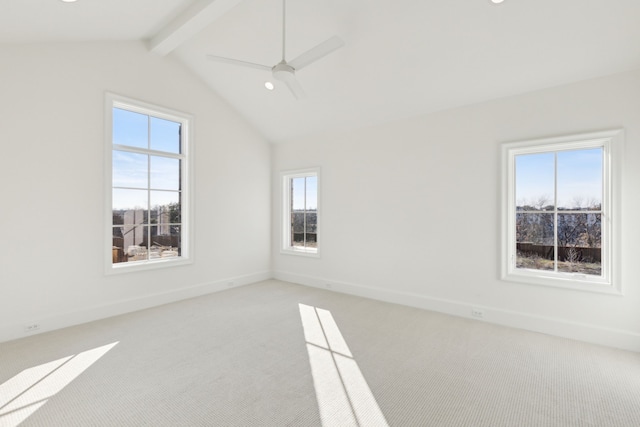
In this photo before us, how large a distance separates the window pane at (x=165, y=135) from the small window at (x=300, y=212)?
191cm

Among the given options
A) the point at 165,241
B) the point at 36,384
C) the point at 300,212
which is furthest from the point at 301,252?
the point at 36,384

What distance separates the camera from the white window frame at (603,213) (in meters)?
2.82

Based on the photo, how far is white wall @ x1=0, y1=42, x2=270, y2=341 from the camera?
2.93 metres

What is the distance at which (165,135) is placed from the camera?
13.9ft

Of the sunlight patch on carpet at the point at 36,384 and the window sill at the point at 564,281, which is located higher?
the window sill at the point at 564,281

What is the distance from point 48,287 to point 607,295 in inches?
224

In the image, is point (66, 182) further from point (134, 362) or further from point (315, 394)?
point (315, 394)

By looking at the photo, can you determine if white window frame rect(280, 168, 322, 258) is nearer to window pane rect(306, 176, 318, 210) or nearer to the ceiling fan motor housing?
window pane rect(306, 176, 318, 210)

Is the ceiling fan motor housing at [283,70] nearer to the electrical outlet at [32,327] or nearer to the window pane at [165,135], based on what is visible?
the window pane at [165,135]

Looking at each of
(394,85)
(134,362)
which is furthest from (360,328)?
(394,85)

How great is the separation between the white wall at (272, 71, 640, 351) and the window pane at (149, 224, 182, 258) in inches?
79.2

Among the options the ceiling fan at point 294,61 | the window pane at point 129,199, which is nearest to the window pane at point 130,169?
the window pane at point 129,199

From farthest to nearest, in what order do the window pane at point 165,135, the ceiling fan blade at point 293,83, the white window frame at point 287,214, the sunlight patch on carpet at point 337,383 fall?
the white window frame at point 287,214 < the window pane at point 165,135 < the ceiling fan blade at point 293,83 < the sunlight patch on carpet at point 337,383

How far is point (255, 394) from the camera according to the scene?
2066mm
